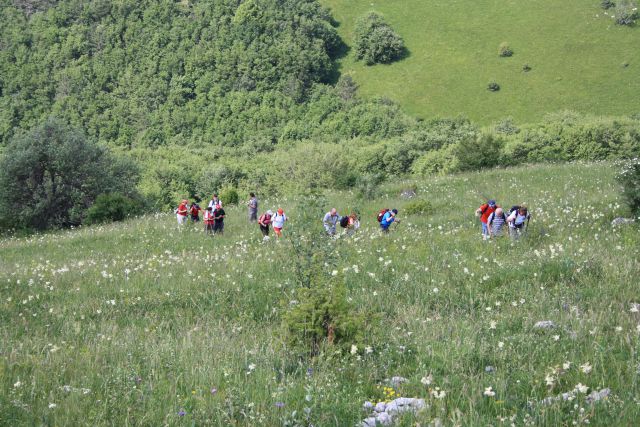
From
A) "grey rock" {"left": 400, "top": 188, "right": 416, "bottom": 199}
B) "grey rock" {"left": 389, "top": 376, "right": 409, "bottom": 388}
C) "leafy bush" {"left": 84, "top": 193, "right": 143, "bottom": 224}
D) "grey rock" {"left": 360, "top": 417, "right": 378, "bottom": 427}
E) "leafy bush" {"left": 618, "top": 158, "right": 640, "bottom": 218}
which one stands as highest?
"leafy bush" {"left": 618, "top": 158, "right": 640, "bottom": 218}

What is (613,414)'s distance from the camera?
153 inches

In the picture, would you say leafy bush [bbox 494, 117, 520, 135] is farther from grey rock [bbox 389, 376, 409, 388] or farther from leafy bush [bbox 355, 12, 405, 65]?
grey rock [bbox 389, 376, 409, 388]

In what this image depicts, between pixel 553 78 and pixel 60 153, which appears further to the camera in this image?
pixel 553 78

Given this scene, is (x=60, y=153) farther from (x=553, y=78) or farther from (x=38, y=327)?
(x=553, y=78)

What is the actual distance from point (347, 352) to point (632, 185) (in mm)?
11881

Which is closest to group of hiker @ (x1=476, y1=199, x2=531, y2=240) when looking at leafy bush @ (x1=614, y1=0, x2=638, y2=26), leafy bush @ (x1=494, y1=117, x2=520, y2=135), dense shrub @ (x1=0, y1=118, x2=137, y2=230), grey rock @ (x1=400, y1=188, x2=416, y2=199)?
grey rock @ (x1=400, y1=188, x2=416, y2=199)

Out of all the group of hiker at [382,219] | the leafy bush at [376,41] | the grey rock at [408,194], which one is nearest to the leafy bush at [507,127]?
the leafy bush at [376,41]

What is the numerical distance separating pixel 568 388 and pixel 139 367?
3.82 metres

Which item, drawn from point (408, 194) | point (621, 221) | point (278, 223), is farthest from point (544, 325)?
point (408, 194)

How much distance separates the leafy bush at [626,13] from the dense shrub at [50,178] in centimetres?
9461

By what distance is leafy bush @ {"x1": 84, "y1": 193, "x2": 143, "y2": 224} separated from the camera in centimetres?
3234

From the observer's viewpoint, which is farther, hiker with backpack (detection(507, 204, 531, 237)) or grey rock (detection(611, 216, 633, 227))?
hiker with backpack (detection(507, 204, 531, 237))

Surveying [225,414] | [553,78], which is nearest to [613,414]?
[225,414]

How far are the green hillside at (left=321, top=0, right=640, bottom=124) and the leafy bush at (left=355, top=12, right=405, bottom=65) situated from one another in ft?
7.22
